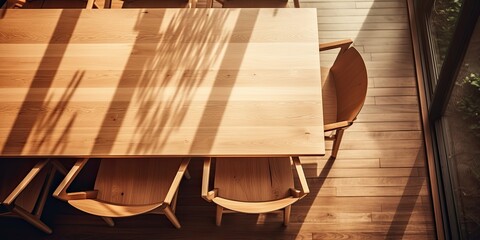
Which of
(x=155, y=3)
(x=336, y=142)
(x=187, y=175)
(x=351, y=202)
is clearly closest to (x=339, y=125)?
(x=336, y=142)

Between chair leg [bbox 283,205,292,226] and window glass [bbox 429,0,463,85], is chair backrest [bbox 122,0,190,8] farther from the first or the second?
window glass [bbox 429,0,463,85]

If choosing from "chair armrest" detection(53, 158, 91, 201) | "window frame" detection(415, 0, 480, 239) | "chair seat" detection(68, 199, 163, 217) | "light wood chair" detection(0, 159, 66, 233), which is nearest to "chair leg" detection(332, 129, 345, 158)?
"window frame" detection(415, 0, 480, 239)

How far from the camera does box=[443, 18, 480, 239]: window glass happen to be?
7.23ft

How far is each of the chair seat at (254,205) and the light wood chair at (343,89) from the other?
501mm

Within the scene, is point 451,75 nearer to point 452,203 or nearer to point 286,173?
point 452,203

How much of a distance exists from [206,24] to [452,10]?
156cm

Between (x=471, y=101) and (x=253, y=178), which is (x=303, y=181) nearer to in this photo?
(x=253, y=178)

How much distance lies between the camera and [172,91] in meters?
2.22

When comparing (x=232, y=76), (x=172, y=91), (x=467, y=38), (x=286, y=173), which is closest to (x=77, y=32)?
(x=172, y=91)

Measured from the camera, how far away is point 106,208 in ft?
6.64

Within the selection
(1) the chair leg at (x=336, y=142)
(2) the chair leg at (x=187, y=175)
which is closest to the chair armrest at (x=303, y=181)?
(1) the chair leg at (x=336, y=142)

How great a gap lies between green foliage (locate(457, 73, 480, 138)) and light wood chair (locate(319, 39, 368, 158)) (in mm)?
624

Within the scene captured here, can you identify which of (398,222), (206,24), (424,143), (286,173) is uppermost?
(206,24)

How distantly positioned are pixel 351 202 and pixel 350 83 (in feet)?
2.82
